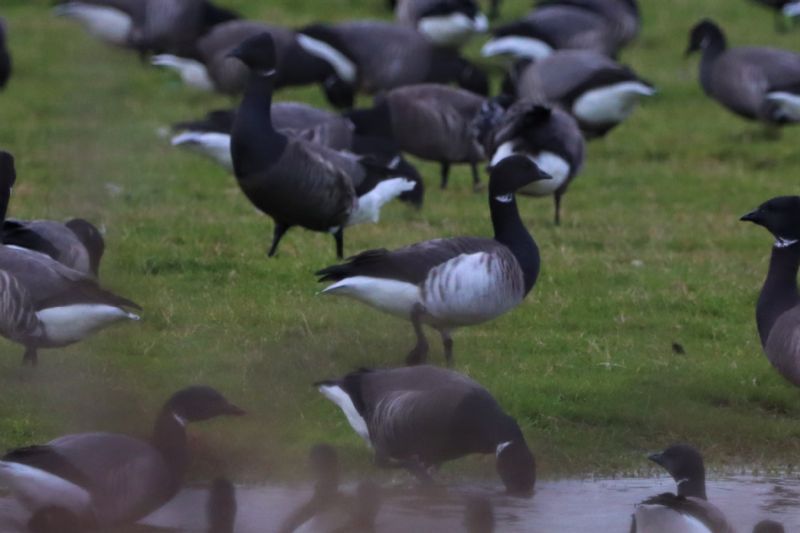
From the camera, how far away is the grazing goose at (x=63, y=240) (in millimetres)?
9078

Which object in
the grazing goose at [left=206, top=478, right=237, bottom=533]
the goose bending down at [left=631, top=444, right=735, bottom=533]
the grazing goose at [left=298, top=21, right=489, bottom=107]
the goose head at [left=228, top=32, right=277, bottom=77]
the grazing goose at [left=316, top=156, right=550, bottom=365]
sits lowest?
the grazing goose at [left=298, top=21, right=489, bottom=107]

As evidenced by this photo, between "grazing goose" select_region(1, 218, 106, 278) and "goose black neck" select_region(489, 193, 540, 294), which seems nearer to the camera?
"goose black neck" select_region(489, 193, 540, 294)

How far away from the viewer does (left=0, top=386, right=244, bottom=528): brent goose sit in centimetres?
575

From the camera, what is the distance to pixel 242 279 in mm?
10297

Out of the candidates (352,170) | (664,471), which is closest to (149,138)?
(352,170)

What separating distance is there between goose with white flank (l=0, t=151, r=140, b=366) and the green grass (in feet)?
0.76

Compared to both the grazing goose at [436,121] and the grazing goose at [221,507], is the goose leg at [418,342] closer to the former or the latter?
the grazing goose at [221,507]

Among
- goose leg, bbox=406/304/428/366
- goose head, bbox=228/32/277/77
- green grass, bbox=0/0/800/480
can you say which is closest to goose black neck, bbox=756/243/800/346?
green grass, bbox=0/0/800/480

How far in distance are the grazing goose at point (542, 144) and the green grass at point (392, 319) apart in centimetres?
42

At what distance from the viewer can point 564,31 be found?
1858 cm

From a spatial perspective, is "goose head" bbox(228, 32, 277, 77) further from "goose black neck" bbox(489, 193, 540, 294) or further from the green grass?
"goose black neck" bbox(489, 193, 540, 294)

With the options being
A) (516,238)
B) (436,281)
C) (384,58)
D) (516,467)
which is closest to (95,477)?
(516,467)

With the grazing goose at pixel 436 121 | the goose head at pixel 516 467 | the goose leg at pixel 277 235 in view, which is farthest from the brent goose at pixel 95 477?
the grazing goose at pixel 436 121

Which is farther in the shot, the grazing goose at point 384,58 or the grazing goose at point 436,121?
the grazing goose at point 384,58
